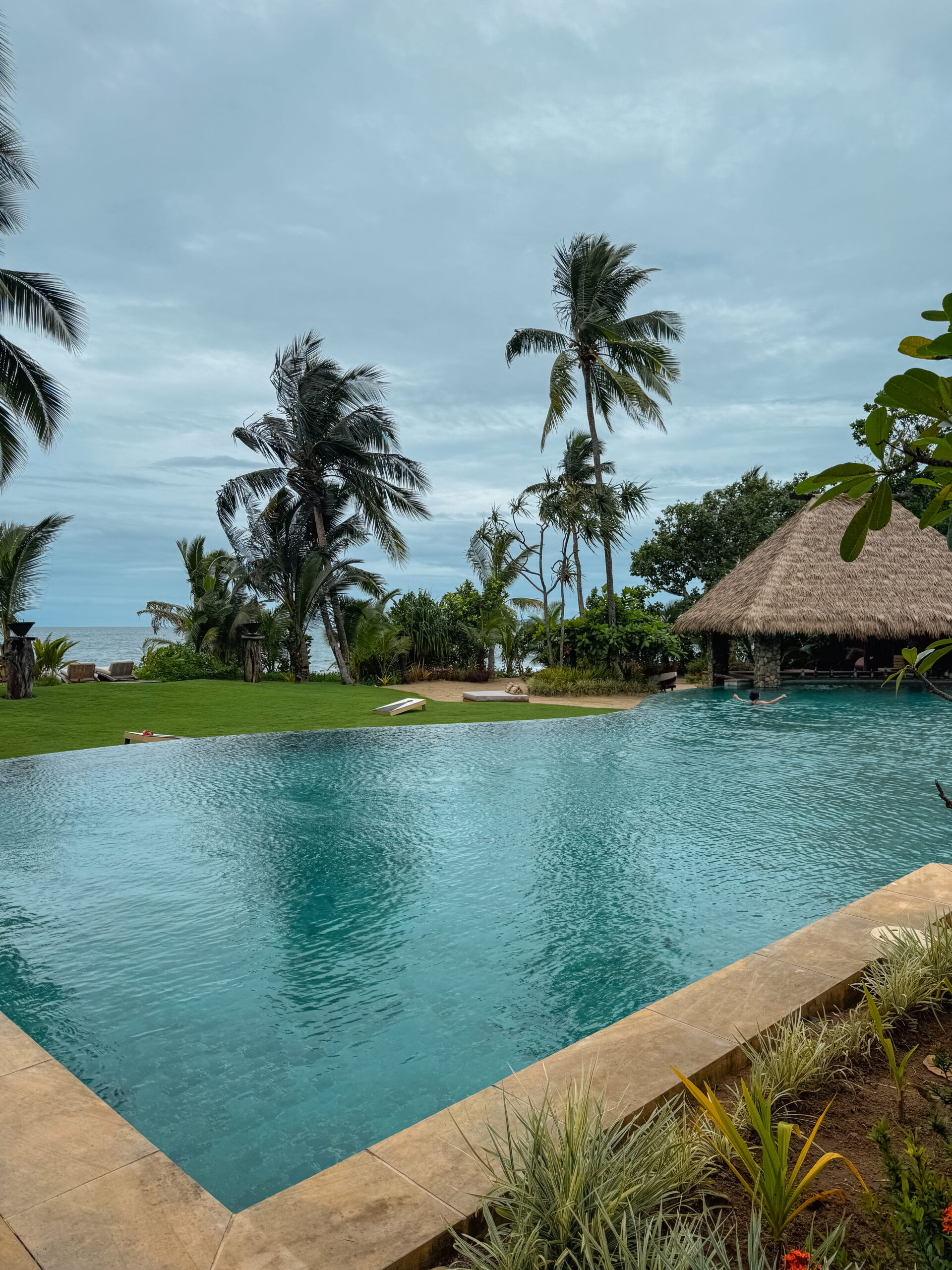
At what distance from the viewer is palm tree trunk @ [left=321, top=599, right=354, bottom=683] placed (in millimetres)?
21109

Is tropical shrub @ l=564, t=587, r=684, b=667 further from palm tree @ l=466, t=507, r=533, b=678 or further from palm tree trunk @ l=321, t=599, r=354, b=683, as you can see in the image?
palm tree trunk @ l=321, t=599, r=354, b=683

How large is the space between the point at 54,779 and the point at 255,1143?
7.75m

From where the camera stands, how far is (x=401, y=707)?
581 inches

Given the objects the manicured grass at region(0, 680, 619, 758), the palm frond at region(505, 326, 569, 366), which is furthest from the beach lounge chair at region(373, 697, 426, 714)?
the palm frond at region(505, 326, 569, 366)

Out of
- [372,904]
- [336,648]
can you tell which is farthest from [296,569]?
[372,904]

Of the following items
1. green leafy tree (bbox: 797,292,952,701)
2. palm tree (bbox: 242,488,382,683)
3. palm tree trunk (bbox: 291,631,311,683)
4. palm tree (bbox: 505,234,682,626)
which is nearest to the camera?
green leafy tree (bbox: 797,292,952,701)

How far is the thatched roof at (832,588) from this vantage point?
61.1 feet

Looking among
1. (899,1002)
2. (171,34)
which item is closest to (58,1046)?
(899,1002)

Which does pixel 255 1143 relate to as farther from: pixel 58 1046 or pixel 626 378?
pixel 626 378

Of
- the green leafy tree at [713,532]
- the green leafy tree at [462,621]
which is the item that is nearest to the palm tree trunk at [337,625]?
the green leafy tree at [462,621]

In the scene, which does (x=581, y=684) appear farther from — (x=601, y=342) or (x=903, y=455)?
(x=903, y=455)

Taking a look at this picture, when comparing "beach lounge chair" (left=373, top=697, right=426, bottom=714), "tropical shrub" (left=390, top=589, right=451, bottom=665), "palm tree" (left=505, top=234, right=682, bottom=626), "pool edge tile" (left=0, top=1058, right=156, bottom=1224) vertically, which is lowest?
"pool edge tile" (left=0, top=1058, right=156, bottom=1224)

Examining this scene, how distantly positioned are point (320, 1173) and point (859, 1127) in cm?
156

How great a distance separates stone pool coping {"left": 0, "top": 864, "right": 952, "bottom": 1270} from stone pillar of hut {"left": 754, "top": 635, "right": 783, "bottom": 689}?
1700cm
